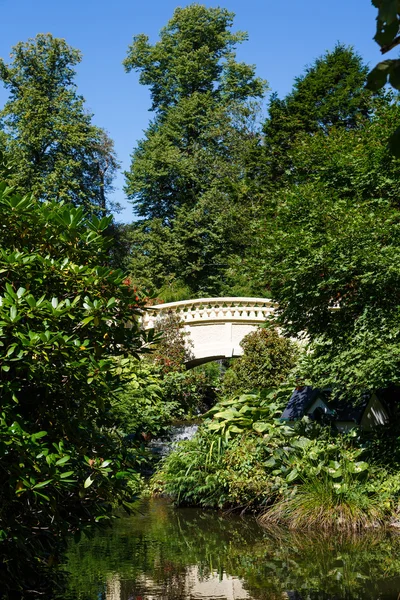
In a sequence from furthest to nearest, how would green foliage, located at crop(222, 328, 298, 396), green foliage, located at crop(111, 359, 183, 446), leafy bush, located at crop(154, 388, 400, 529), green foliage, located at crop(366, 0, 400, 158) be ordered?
green foliage, located at crop(222, 328, 298, 396)
green foliage, located at crop(111, 359, 183, 446)
leafy bush, located at crop(154, 388, 400, 529)
green foliage, located at crop(366, 0, 400, 158)

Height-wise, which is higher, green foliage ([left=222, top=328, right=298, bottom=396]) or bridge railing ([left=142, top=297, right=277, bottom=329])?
bridge railing ([left=142, top=297, right=277, bottom=329])

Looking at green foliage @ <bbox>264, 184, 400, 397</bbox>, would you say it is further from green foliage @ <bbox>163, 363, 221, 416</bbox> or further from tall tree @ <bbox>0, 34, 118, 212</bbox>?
tall tree @ <bbox>0, 34, 118, 212</bbox>

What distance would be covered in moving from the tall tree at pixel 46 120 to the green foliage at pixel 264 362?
1539 centimetres

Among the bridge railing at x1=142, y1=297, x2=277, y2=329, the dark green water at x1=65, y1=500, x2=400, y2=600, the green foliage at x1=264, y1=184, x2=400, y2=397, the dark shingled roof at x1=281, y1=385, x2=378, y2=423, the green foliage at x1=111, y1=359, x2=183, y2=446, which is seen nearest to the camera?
the dark green water at x1=65, y1=500, x2=400, y2=600

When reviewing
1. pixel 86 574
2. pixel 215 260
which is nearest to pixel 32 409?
pixel 86 574

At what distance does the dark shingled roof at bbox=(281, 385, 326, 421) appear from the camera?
13.5 m

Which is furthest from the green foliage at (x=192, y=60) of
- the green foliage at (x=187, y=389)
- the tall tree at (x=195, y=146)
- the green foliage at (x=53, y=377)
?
the green foliage at (x=53, y=377)

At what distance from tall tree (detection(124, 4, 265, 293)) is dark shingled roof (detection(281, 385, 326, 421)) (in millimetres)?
20193

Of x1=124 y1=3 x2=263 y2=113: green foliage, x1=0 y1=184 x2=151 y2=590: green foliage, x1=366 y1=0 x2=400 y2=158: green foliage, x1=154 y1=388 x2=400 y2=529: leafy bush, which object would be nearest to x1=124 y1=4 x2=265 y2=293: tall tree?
x1=124 y1=3 x2=263 y2=113: green foliage

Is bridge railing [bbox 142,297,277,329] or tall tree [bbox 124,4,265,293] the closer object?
bridge railing [bbox 142,297,277,329]

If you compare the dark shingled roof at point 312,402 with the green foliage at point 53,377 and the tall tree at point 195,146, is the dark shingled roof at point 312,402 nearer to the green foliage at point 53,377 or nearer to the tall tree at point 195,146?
the green foliage at point 53,377

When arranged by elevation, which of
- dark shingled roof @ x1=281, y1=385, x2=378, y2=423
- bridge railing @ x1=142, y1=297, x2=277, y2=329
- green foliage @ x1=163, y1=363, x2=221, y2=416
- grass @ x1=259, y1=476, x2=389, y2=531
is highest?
bridge railing @ x1=142, y1=297, x2=277, y2=329

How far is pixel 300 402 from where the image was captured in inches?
540

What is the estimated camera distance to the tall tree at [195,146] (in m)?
36.8
